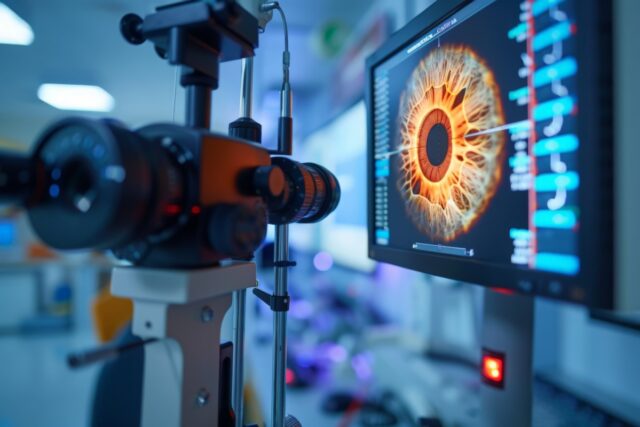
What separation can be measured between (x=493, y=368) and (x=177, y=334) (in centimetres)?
44

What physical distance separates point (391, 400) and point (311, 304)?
871mm

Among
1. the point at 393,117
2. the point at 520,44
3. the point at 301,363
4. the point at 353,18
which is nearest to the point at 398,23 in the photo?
the point at 353,18

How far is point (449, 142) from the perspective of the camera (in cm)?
48

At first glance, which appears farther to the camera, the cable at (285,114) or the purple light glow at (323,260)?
the purple light glow at (323,260)

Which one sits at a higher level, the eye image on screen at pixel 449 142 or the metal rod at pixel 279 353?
the eye image on screen at pixel 449 142

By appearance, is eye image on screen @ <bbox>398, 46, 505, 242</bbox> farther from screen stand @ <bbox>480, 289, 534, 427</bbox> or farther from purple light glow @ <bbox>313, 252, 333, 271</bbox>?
purple light glow @ <bbox>313, 252, 333, 271</bbox>

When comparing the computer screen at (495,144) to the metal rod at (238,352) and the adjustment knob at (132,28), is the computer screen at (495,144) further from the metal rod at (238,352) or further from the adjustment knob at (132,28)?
the adjustment knob at (132,28)

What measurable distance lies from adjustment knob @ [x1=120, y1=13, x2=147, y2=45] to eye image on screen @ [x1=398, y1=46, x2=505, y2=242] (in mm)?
393

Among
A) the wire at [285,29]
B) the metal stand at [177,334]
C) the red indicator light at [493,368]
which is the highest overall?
the wire at [285,29]

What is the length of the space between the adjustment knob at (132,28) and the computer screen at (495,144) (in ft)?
1.26

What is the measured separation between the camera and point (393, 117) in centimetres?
61

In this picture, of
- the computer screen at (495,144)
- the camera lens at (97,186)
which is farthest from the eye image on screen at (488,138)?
the camera lens at (97,186)

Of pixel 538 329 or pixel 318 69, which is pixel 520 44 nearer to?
pixel 538 329

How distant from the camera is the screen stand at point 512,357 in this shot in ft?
1.61
